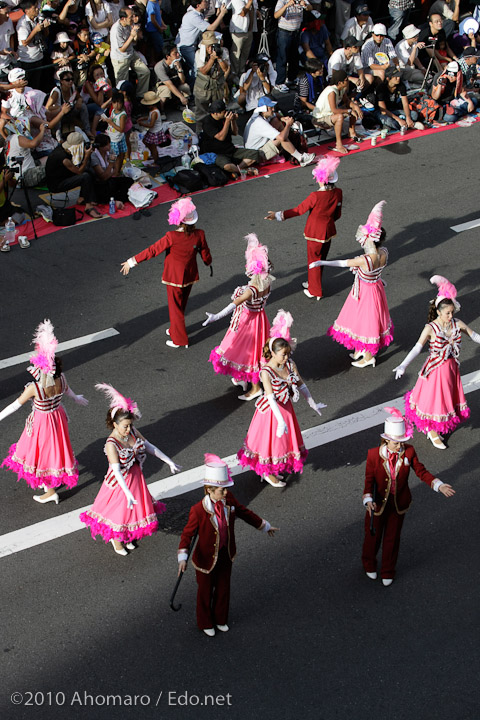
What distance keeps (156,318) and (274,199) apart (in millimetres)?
4185

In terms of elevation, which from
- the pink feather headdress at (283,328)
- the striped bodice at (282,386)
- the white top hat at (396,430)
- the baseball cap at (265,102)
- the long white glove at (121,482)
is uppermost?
the baseball cap at (265,102)

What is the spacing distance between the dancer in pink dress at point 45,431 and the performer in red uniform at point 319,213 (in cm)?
451

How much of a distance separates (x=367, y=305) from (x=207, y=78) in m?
8.15

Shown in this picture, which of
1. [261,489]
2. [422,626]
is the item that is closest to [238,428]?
[261,489]

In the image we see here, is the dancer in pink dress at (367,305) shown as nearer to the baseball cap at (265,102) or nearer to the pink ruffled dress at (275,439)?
the pink ruffled dress at (275,439)

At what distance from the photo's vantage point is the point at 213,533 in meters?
7.09

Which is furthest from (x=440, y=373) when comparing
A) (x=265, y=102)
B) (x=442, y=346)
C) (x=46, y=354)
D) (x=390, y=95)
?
(x=390, y=95)

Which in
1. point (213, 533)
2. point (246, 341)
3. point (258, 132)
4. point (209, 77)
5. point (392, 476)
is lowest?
point (246, 341)

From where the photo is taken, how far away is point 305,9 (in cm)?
1900

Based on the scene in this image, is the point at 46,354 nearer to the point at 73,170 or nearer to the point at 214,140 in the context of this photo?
the point at 73,170

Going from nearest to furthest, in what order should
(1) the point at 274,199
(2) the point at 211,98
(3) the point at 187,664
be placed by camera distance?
(3) the point at 187,664 → (1) the point at 274,199 → (2) the point at 211,98

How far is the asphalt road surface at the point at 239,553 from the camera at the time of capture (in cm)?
714

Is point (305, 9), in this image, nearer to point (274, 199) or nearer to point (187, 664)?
point (274, 199)

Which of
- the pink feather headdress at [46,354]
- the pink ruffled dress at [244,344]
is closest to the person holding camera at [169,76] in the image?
the pink ruffled dress at [244,344]
